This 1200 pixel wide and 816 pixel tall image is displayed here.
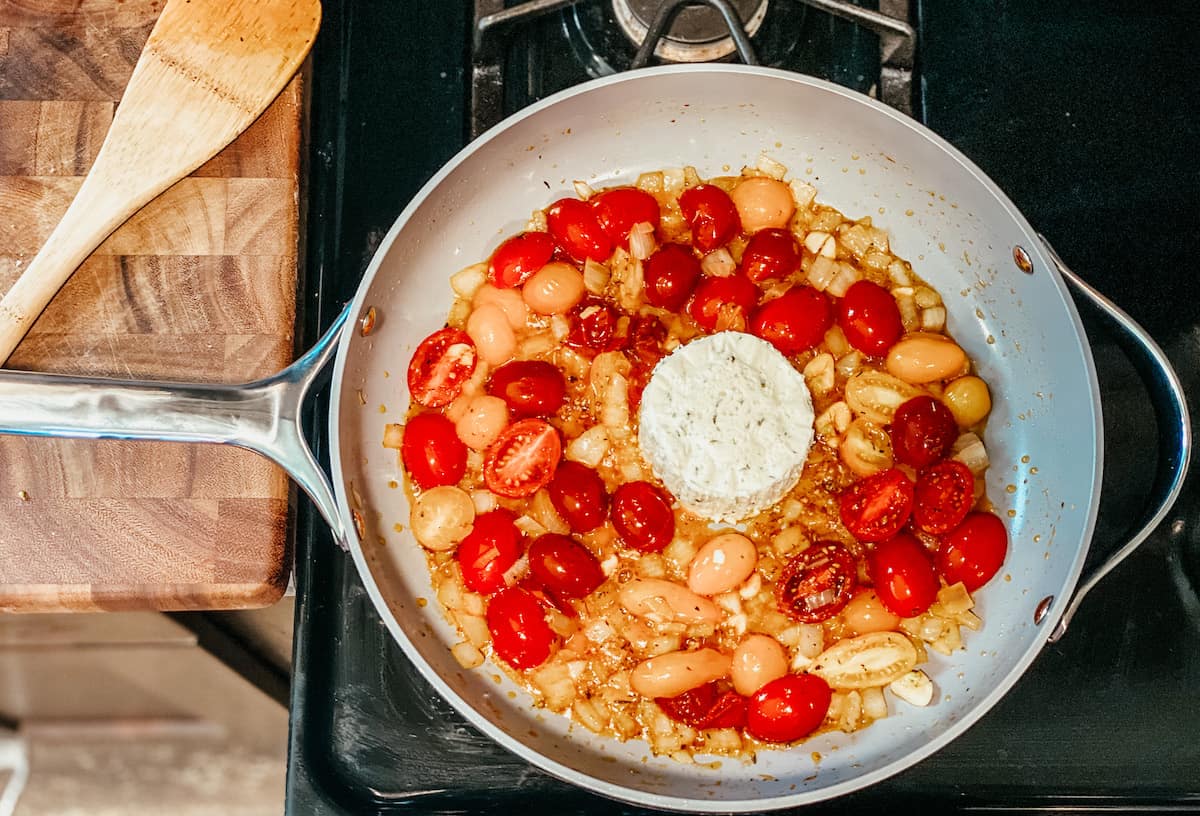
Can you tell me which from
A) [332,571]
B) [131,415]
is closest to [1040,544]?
[332,571]

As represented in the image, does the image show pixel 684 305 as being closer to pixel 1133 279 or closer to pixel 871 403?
pixel 871 403

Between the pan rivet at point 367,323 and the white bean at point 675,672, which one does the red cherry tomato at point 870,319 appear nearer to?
the white bean at point 675,672

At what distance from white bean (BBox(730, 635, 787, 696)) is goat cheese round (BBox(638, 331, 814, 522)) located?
6.9 inches

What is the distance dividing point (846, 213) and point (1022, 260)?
0.27 m

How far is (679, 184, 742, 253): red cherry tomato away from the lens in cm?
139

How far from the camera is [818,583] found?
1262mm

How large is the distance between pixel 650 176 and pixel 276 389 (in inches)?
24.9

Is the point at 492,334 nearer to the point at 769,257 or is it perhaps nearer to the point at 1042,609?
the point at 769,257

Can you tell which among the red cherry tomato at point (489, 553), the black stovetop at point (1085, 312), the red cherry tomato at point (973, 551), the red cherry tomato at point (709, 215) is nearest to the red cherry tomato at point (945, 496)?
the red cherry tomato at point (973, 551)

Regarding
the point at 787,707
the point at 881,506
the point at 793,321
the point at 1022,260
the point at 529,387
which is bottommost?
the point at 787,707

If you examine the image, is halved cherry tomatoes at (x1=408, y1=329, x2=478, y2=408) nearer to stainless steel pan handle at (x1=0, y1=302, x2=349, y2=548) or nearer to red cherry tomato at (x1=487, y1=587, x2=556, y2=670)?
stainless steel pan handle at (x1=0, y1=302, x2=349, y2=548)

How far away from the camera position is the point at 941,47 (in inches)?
→ 58.9

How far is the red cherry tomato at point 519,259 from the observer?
4.52 ft

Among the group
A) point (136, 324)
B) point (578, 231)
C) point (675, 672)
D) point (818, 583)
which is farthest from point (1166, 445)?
point (136, 324)
